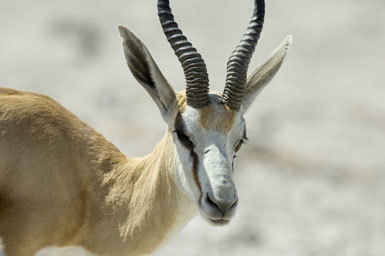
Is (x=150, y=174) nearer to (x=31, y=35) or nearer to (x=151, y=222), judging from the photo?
(x=151, y=222)

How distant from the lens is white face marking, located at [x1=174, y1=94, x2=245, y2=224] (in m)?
6.92

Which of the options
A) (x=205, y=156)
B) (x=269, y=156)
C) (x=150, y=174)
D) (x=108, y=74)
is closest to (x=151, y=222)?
(x=150, y=174)

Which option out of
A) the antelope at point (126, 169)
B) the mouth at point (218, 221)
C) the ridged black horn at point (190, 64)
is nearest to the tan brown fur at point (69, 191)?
the antelope at point (126, 169)

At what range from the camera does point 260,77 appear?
26.8 feet

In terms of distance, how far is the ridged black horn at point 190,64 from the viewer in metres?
7.52

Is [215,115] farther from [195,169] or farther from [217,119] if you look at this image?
[195,169]

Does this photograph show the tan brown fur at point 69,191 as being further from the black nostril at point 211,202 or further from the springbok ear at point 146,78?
the black nostril at point 211,202

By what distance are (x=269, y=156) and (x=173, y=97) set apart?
422 inches

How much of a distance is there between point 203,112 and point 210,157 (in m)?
0.51

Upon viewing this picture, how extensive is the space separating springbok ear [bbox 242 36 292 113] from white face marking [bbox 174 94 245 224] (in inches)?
19.4

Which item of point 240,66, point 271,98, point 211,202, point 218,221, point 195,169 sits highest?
point 240,66

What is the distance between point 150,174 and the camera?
26.6 ft

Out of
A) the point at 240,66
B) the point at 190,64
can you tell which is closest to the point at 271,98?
the point at 240,66

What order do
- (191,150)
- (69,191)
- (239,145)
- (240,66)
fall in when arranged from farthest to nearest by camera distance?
(69,191)
(240,66)
(239,145)
(191,150)
